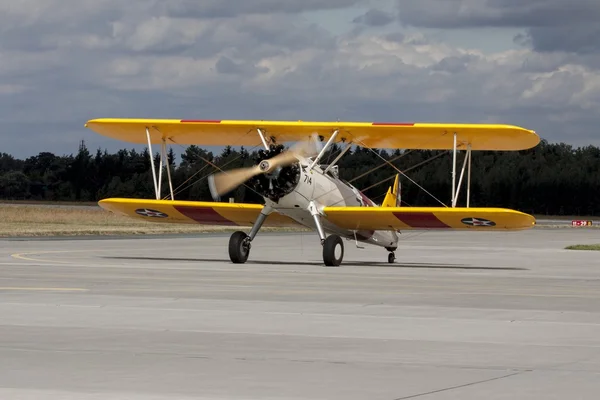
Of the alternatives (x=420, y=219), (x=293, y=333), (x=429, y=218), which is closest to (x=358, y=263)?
(x=420, y=219)

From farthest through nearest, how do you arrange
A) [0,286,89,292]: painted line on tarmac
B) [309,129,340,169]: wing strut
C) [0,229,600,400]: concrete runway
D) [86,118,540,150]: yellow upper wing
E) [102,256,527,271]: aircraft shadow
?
1. [86,118,540,150]: yellow upper wing
2. [309,129,340,169]: wing strut
3. [102,256,527,271]: aircraft shadow
4. [0,286,89,292]: painted line on tarmac
5. [0,229,600,400]: concrete runway

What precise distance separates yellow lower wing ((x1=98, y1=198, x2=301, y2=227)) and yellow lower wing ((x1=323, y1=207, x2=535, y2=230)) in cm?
192

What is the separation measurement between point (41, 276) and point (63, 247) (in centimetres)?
1278

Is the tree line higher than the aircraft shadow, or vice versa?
the tree line

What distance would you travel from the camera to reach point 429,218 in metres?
24.9

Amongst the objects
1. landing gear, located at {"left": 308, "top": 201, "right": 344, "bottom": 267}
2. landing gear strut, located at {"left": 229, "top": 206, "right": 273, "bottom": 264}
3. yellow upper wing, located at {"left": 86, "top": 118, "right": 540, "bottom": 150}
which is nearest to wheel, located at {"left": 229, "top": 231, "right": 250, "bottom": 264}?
landing gear strut, located at {"left": 229, "top": 206, "right": 273, "bottom": 264}

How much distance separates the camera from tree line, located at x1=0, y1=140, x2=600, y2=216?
Result: 8075 cm

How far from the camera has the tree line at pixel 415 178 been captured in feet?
265

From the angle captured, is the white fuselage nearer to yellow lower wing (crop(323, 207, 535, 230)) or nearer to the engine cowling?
the engine cowling

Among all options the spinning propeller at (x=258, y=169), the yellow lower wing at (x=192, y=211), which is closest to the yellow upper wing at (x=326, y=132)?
the spinning propeller at (x=258, y=169)

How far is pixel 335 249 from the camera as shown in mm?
24406

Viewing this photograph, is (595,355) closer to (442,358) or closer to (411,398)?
(442,358)

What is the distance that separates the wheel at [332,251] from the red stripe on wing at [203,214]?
11.9 feet

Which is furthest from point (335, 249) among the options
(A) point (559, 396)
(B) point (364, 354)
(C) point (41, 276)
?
(A) point (559, 396)
